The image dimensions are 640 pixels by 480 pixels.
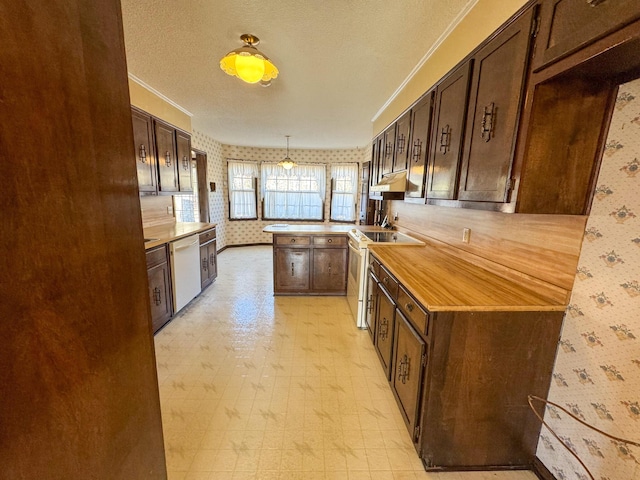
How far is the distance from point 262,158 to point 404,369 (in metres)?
6.15

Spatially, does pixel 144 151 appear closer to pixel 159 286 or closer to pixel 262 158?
pixel 159 286

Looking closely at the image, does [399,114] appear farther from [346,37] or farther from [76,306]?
[76,306]

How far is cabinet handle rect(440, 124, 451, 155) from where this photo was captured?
1.82m

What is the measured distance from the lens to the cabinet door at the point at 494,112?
1.24 meters

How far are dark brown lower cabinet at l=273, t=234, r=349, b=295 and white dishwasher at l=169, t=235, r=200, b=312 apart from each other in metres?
1.00

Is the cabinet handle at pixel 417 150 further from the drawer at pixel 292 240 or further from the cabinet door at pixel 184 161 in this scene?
the cabinet door at pixel 184 161

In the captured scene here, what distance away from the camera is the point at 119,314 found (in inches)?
30.9

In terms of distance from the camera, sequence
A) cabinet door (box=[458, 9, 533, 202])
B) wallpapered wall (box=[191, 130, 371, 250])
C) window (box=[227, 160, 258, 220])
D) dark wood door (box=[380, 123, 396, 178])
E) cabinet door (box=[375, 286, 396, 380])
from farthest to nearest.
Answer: window (box=[227, 160, 258, 220]) < wallpapered wall (box=[191, 130, 371, 250]) < dark wood door (box=[380, 123, 396, 178]) < cabinet door (box=[375, 286, 396, 380]) < cabinet door (box=[458, 9, 533, 202])

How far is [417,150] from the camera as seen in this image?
234 cm

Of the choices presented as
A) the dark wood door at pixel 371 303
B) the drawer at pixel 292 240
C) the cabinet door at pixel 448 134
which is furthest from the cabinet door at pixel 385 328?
the drawer at pixel 292 240

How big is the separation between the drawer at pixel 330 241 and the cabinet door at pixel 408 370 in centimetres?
189

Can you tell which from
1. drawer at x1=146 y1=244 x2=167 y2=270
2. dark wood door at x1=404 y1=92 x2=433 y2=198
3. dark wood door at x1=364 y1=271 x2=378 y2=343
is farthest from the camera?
drawer at x1=146 y1=244 x2=167 y2=270

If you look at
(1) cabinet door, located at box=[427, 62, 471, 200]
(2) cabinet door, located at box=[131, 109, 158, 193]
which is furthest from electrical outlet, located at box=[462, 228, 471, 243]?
(2) cabinet door, located at box=[131, 109, 158, 193]

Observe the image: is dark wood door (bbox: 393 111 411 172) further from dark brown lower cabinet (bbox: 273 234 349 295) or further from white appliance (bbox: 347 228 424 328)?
dark brown lower cabinet (bbox: 273 234 349 295)
